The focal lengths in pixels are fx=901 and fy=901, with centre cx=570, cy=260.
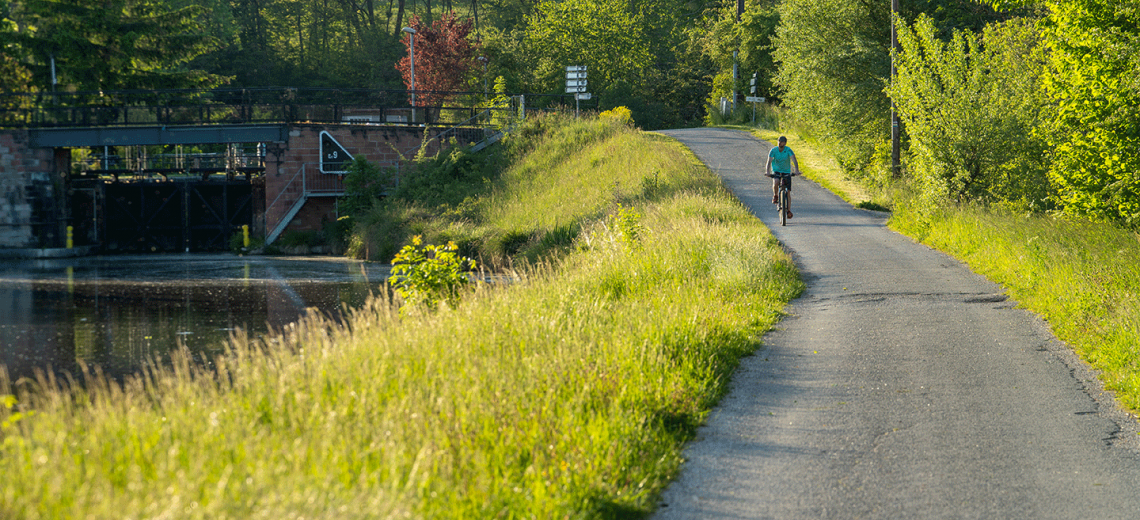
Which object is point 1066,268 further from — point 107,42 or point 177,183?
point 107,42

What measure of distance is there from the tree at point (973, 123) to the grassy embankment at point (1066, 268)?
1217 mm

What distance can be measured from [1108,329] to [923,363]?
7.08 feet

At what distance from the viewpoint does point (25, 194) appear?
3722 cm

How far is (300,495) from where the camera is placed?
13.5 feet

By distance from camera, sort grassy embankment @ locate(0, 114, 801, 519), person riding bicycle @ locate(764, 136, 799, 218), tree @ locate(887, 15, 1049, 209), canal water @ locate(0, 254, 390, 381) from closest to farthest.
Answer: grassy embankment @ locate(0, 114, 801, 519) → canal water @ locate(0, 254, 390, 381) → tree @ locate(887, 15, 1049, 209) → person riding bicycle @ locate(764, 136, 799, 218)

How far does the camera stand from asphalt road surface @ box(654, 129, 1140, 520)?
5.65 meters

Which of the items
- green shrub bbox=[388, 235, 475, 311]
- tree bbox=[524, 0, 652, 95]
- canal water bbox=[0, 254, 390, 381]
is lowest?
canal water bbox=[0, 254, 390, 381]

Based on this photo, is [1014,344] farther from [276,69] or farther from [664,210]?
[276,69]

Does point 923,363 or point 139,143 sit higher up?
point 139,143

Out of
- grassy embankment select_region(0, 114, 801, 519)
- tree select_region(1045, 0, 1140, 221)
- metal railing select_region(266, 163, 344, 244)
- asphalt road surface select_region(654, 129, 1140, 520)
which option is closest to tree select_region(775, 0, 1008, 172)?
tree select_region(1045, 0, 1140, 221)

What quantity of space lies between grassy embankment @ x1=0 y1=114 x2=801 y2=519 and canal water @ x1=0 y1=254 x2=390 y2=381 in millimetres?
4513

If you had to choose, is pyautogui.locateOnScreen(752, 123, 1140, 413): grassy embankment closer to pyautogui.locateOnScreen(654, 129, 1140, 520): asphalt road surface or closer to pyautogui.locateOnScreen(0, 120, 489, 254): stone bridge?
pyautogui.locateOnScreen(654, 129, 1140, 520): asphalt road surface

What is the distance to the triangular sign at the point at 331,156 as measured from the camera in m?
38.4

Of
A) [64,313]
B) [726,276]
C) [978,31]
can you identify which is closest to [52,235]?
[64,313]
